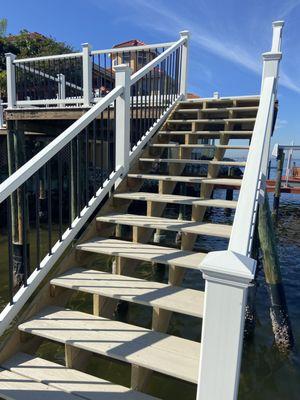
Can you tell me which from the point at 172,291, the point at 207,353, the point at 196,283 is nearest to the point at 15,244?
the point at 196,283

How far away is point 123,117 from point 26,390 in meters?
2.66

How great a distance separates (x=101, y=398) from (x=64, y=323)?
2.02ft

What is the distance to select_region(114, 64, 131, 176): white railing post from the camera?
3459mm

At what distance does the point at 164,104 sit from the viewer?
204 inches

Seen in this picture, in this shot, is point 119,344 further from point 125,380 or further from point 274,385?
point 274,385

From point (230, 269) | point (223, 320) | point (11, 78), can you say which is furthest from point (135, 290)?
point (11, 78)

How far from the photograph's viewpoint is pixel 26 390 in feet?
6.31

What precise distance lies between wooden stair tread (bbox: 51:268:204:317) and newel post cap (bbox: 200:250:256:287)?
2.67 feet

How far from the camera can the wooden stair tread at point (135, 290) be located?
2.22 metres

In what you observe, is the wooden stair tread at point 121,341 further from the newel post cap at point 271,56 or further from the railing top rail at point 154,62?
the newel post cap at point 271,56

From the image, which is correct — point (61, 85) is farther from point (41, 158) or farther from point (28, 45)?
point (28, 45)

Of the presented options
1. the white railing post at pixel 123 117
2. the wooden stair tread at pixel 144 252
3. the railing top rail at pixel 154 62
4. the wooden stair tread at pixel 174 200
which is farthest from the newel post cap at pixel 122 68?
the wooden stair tread at pixel 144 252

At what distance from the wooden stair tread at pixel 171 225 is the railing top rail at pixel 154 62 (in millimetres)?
1543

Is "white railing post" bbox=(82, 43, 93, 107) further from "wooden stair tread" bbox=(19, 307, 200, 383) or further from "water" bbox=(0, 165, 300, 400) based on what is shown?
"wooden stair tread" bbox=(19, 307, 200, 383)
